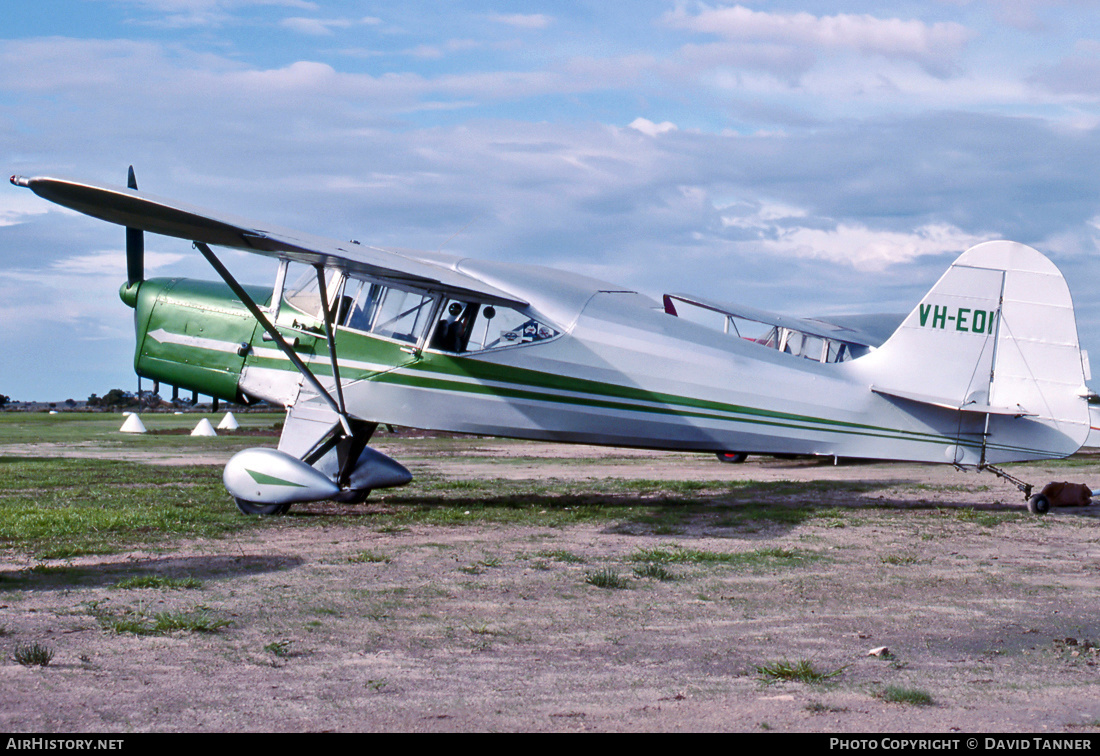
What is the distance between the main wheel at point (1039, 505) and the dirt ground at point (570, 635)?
1.34 m

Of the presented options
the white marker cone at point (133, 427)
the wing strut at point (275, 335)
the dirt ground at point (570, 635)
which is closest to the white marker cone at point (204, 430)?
the white marker cone at point (133, 427)

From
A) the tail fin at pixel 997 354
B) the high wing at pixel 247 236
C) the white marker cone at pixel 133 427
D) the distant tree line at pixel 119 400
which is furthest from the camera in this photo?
the distant tree line at pixel 119 400

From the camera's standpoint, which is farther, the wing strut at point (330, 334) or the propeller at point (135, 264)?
the propeller at point (135, 264)

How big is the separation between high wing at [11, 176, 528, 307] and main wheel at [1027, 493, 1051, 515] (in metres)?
6.26

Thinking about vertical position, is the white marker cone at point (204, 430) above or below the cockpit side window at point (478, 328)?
below

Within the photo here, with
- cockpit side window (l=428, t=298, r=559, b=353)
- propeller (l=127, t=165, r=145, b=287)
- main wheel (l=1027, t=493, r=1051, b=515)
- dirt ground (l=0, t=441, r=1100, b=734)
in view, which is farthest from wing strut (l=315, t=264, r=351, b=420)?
main wheel (l=1027, t=493, r=1051, b=515)

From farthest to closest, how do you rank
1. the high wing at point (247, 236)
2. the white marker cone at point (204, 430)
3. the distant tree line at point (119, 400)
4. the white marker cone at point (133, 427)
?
the distant tree line at point (119, 400) → the white marker cone at point (133, 427) → the white marker cone at point (204, 430) → the high wing at point (247, 236)

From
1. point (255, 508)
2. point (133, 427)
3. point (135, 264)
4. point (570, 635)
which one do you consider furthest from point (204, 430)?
point (570, 635)

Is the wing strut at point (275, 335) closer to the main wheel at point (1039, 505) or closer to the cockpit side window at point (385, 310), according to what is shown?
the cockpit side window at point (385, 310)

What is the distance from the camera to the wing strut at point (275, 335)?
30.9ft

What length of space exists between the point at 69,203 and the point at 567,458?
46.2 feet

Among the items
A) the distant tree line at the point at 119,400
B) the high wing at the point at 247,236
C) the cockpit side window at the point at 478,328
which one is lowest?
the distant tree line at the point at 119,400

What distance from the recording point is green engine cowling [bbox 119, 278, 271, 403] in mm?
10984
